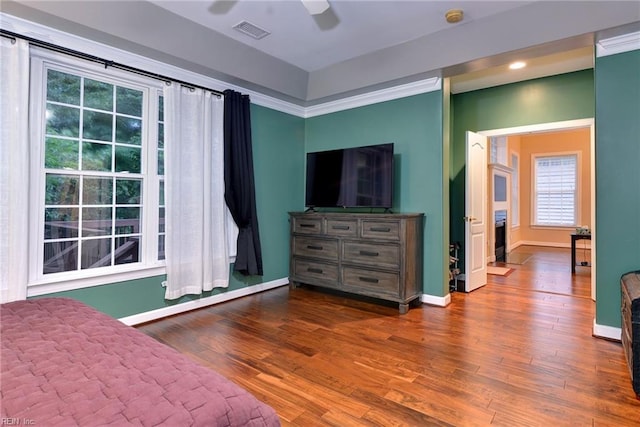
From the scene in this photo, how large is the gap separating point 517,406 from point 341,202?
2803mm

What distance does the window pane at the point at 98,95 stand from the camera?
2.99m

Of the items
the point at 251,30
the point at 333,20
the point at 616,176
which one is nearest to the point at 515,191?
the point at 616,176

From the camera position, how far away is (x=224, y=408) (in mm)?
992

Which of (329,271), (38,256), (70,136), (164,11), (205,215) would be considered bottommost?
(329,271)

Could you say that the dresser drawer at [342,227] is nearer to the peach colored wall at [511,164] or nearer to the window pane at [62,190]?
the window pane at [62,190]

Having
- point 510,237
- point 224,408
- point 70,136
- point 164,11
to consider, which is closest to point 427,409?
point 224,408

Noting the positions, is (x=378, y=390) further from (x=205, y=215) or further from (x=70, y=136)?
(x=70, y=136)

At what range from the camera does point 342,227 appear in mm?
4070

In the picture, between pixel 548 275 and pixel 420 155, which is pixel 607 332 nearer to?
pixel 420 155

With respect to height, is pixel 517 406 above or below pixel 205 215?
below

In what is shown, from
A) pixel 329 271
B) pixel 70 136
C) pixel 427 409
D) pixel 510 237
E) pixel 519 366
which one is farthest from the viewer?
pixel 510 237

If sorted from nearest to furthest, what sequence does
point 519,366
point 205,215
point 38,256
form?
point 519,366, point 38,256, point 205,215

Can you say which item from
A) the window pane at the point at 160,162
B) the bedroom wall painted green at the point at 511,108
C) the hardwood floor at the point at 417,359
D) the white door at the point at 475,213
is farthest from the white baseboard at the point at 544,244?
the window pane at the point at 160,162

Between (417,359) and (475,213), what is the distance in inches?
105
